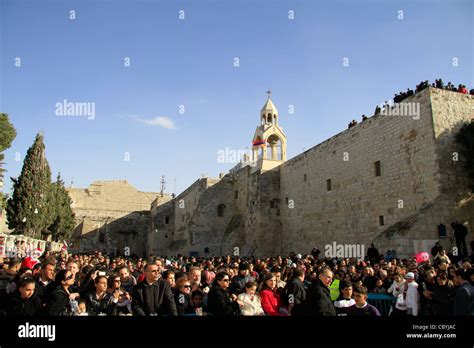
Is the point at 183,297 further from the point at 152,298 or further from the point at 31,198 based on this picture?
the point at 31,198

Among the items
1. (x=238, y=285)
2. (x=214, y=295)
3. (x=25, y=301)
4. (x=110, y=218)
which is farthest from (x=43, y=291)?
(x=110, y=218)

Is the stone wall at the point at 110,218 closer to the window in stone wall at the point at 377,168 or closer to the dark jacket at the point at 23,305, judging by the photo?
the window in stone wall at the point at 377,168

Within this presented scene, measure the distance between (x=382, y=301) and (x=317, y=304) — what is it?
12.7 ft

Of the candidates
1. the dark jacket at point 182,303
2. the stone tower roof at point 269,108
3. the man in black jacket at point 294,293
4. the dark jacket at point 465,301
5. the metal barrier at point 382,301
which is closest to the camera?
the dark jacket at point 465,301


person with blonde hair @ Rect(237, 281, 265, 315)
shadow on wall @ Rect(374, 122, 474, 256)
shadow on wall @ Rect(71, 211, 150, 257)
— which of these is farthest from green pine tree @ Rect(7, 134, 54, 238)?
person with blonde hair @ Rect(237, 281, 265, 315)

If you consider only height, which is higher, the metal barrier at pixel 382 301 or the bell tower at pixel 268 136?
the bell tower at pixel 268 136

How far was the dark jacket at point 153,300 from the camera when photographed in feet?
16.2

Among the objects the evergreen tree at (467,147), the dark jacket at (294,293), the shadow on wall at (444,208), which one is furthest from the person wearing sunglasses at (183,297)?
the evergreen tree at (467,147)

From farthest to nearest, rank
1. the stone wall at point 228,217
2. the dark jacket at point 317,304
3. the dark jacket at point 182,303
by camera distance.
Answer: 1. the stone wall at point 228,217
2. the dark jacket at point 182,303
3. the dark jacket at point 317,304

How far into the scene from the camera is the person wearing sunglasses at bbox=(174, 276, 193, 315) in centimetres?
544

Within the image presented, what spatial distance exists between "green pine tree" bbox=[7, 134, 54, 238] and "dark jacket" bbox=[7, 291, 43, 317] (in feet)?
74.1

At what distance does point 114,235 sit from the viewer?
4088 centimetres

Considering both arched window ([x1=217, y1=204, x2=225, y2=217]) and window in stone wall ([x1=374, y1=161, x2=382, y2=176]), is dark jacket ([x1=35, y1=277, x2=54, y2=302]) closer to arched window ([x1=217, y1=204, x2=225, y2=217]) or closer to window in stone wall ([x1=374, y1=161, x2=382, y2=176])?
window in stone wall ([x1=374, y1=161, x2=382, y2=176])

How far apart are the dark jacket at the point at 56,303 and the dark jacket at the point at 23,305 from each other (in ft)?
0.35
